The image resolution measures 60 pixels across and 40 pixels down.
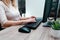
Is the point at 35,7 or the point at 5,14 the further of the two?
the point at 35,7

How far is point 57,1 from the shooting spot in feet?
4.58

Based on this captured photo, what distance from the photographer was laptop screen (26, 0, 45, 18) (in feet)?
10.5

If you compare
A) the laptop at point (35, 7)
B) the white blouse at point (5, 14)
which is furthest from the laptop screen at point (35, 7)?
the white blouse at point (5, 14)

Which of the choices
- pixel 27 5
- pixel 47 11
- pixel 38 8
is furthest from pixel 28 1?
pixel 47 11

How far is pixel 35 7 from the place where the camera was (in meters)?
3.22

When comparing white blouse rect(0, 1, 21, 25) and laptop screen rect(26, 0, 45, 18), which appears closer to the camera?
white blouse rect(0, 1, 21, 25)

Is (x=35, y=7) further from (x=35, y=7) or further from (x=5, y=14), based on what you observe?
(x=5, y=14)

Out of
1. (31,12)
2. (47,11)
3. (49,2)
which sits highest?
(49,2)

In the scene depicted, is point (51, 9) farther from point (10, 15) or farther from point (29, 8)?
point (29, 8)

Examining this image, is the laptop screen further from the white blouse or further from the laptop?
the white blouse

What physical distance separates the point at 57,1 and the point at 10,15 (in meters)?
0.76

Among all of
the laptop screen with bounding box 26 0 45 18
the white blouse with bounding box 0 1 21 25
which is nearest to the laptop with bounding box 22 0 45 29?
the laptop screen with bounding box 26 0 45 18

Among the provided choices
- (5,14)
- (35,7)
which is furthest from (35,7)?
(5,14)

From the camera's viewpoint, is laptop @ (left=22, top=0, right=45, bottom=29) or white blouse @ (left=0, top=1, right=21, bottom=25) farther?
laptop @ (left=22, top=0, right=45, bottom=29)
